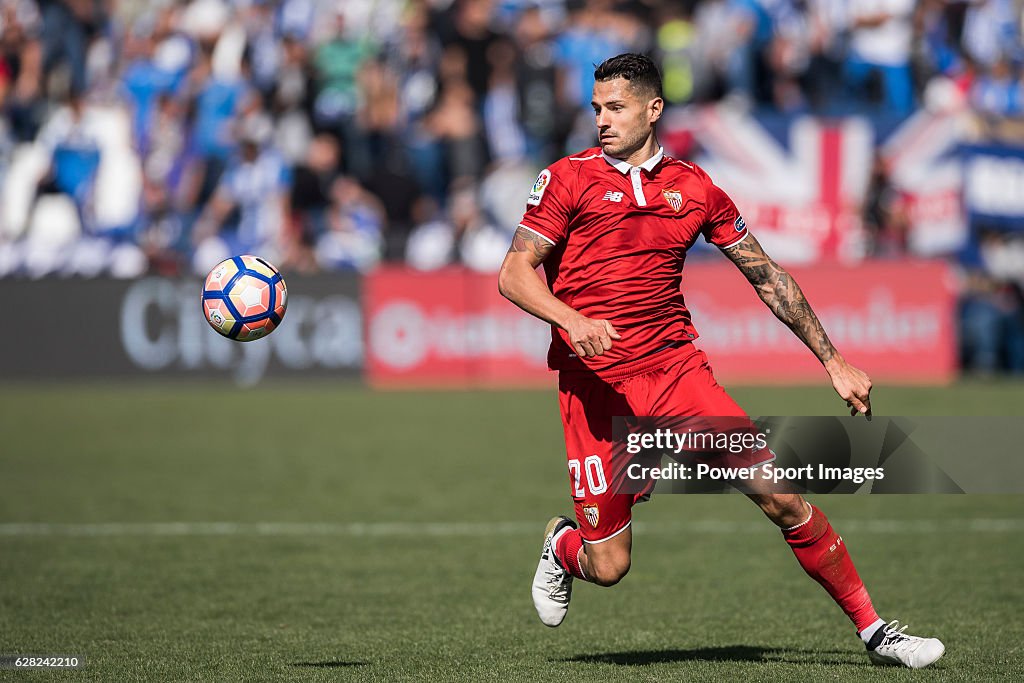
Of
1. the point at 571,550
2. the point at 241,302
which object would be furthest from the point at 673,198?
the point at 241,302

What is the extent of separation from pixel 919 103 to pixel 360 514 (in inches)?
485

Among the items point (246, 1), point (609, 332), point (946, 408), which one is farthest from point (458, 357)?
point (609, 332)

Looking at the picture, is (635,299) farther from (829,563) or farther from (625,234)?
(829,563)

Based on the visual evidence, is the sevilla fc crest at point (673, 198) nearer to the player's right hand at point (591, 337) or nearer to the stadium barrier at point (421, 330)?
the player's right hand at point (591, 337)

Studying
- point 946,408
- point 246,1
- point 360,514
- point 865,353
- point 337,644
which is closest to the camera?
point 337,644

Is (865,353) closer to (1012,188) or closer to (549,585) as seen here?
(1012,188)

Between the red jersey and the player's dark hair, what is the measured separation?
12.2 inches

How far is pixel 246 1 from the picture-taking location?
929 inches

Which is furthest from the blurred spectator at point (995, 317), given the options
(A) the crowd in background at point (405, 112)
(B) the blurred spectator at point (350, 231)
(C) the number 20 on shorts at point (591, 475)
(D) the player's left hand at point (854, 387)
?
(C) the number 20 on shorts at point (591, 475)

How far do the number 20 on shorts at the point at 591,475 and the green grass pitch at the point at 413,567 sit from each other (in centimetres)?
74

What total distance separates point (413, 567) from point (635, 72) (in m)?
3.94

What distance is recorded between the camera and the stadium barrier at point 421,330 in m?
18.2

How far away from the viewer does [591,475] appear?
637 centimetres

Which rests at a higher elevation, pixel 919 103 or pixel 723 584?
pixel 919 103
